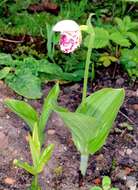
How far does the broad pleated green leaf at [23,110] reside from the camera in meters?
2.21

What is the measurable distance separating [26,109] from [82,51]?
79 cm

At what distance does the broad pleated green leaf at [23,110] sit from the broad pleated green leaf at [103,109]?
212 millimetres

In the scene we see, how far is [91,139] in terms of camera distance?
7.01 ft

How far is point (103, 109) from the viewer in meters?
2.14

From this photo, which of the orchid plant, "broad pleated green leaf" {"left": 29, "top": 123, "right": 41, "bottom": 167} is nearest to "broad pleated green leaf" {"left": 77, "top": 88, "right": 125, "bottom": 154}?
the orchid plant

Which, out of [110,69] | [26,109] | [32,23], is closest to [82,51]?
[110,69]

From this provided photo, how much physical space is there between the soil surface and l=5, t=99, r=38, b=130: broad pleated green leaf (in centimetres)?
17

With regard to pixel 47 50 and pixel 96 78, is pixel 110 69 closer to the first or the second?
pixel 96 78

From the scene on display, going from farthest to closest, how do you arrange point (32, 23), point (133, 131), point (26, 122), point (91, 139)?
point (32, 23)
point (133, 131)
point (26, 122)
point (91, 139)

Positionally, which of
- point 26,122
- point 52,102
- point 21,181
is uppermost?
point 52,102

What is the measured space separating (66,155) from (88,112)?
0.95ft

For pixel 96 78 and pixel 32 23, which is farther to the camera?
pixel 32 23

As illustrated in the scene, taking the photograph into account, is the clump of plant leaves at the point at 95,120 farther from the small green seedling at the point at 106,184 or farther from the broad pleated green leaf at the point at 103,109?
the small green seedling at the point at 106,184

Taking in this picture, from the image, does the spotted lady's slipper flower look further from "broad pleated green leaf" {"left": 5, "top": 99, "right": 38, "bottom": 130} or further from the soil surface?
the soil surface
